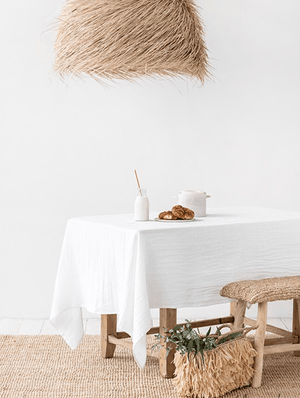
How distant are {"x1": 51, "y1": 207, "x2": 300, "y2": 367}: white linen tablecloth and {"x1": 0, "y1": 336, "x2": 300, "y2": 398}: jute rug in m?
0.18

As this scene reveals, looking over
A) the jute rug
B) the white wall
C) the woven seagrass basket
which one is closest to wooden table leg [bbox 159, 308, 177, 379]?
the jute rug

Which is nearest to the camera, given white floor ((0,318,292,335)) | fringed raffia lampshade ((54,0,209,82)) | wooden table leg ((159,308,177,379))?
fringed raffia lampshade ((54,0,209,82))

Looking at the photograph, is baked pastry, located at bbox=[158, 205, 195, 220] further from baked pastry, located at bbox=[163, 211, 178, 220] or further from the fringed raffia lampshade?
the fringed raffia lampshade

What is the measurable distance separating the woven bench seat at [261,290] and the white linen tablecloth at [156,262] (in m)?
0.08

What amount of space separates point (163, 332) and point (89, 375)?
0.42 metres

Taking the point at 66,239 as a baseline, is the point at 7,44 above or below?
above

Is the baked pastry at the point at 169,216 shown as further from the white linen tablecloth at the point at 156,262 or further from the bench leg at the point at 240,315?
the bench leg at the point at 240,315

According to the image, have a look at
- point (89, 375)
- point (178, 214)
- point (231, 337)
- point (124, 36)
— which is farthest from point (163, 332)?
point (124, 36)

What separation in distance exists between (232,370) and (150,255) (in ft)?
1.90

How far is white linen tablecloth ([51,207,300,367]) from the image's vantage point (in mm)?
2586

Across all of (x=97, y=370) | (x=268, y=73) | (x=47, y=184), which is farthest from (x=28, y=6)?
(x=97, y=370)

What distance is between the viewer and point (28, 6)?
402 cm

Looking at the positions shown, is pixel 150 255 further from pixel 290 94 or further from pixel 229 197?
pixel 290 94

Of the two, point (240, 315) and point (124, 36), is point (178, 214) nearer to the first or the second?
point (240, 315)
